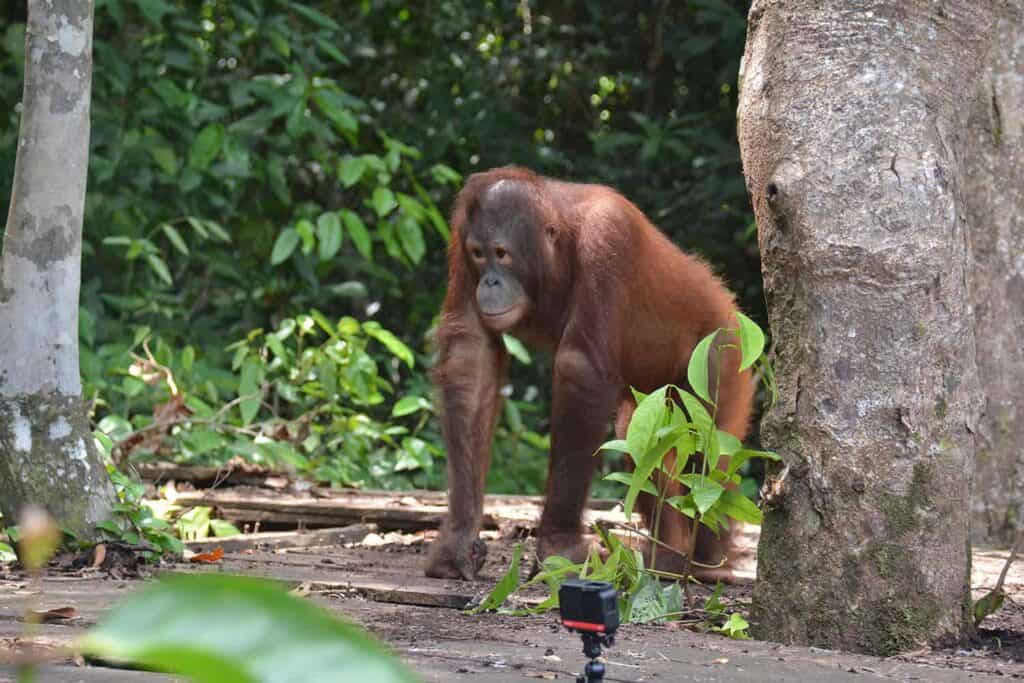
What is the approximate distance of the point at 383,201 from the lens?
223 inches

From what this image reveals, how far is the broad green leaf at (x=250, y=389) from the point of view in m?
4.97

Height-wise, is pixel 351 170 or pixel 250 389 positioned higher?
pixel 351 170

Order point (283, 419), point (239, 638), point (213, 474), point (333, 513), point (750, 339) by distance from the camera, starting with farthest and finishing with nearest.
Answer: point (283, 419) < point (213, 474) < point (333, 513) < point (750, 339) < point (239, 638)

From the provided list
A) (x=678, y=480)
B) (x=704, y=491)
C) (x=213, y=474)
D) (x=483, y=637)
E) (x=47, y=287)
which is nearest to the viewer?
(x=483, y=637)

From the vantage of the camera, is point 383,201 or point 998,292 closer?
point 998,292

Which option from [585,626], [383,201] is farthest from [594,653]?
[383,201]

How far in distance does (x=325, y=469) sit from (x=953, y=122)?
306cm

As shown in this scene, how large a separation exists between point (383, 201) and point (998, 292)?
8.80 feet

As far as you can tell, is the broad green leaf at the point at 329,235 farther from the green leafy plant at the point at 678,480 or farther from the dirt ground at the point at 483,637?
the green leafy plant at the point at 678,480

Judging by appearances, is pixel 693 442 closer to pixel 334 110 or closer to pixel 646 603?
pixel 646 603

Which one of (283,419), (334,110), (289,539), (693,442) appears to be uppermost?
(334,110)

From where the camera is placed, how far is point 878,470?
241 cm

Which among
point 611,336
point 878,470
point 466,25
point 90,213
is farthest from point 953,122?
point 466,25

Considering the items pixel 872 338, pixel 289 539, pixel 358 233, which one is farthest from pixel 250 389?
pixel 872 338
